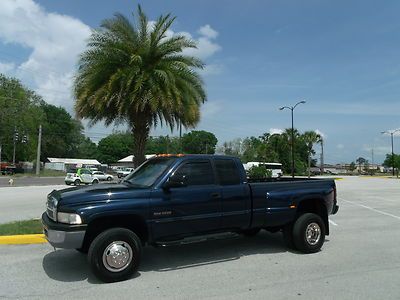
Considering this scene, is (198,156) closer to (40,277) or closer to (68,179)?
(40,277)

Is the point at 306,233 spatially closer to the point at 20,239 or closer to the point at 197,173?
the point at 197,173

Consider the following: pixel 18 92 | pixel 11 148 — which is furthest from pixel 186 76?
pixel 11 148

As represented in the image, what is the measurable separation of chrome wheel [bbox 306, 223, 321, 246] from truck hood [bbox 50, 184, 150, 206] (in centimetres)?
350

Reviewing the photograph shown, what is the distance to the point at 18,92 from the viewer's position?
73.9 metres

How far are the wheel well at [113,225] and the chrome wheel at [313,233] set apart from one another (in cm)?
337

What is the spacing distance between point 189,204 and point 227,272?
126 centimetres

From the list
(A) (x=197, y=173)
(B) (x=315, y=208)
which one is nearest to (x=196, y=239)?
(A) (x=197, y=173)

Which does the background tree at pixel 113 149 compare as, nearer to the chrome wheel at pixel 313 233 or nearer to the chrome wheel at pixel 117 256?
the chrome wheel at pixel 313 233

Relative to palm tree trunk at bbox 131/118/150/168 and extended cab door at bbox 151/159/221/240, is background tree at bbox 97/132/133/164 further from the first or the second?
extended cab door at bbox 151/159/221/240

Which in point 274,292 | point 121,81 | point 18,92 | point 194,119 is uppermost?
point 18,92

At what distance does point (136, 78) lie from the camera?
12.8 metres

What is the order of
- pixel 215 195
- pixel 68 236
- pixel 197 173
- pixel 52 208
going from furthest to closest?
pixel 197 173 → pixel 215 195 → pixel 52 208 → pixel 68 236

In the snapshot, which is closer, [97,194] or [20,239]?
[97,194]

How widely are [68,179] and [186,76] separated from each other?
1228 inches
